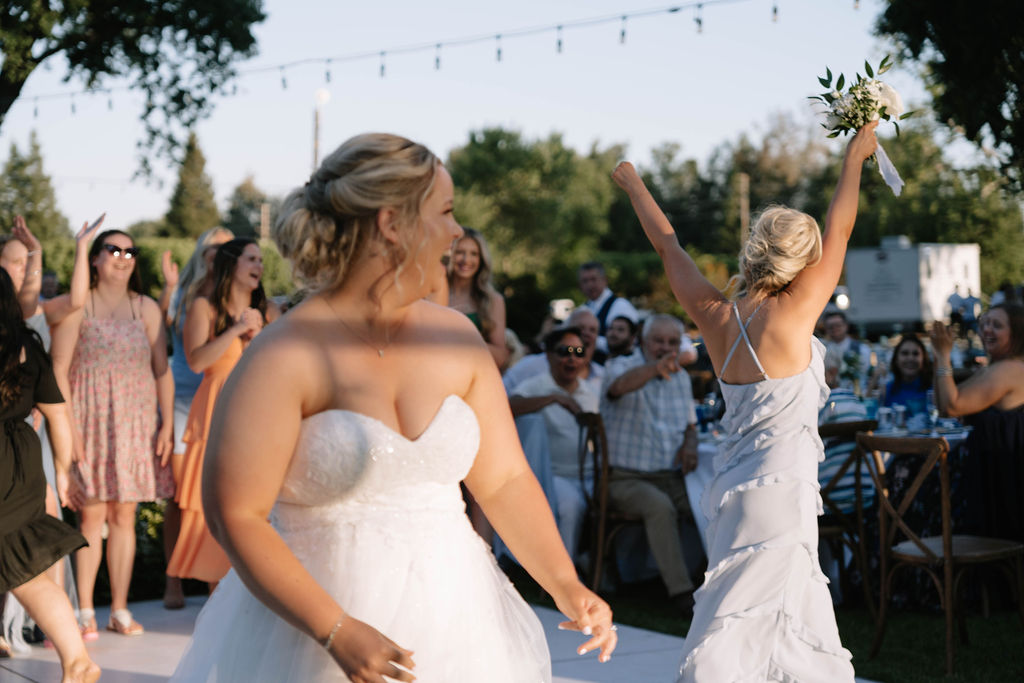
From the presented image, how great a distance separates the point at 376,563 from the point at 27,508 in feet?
10.0

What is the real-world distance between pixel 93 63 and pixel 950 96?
1280 centimetres

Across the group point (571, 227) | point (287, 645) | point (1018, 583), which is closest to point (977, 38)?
point (1018, 583)

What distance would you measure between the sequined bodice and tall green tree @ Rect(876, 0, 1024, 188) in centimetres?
956

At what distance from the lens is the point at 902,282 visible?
96.3 ft

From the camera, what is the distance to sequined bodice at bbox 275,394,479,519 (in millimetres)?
1999

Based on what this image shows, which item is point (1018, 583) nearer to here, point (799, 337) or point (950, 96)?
point (799, 337)

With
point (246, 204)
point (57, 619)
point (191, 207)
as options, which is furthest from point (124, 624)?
point (246, 204)

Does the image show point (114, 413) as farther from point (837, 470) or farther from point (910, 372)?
point (910, 372)

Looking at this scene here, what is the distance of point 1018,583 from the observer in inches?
234

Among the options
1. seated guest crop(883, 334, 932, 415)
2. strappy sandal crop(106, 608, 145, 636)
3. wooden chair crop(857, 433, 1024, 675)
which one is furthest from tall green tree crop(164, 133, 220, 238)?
wooden chair crop(857, 433, 1024, 675)

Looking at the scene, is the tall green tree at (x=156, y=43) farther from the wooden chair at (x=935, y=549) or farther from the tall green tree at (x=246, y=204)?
the tall green tree at (x=246, y=204)

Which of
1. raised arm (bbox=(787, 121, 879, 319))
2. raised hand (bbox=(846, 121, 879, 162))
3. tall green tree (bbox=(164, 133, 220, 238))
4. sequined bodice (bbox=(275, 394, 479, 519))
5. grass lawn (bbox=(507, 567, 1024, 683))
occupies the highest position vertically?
tall green tree (bbox=(164, 133, 220, 238))

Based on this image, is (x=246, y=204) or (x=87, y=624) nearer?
(x=87, y=624)

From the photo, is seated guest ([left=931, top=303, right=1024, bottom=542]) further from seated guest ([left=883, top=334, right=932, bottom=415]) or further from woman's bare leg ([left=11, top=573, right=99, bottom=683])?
woman's bare leg ([left=11, top=573, right=99, bottom=683])
